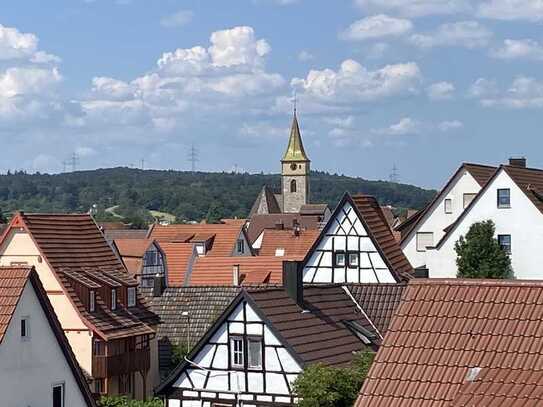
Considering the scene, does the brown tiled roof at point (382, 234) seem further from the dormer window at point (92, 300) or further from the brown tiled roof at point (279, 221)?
the brown tiled roof at point (279, 221)

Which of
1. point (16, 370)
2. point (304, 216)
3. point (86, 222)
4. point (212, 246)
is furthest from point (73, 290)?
point (304, 216)

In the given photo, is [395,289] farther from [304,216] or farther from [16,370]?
[304,216]

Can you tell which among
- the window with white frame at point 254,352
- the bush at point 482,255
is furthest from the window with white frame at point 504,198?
the window with white frame at point 254,352

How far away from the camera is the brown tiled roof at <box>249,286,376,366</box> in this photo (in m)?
33.2

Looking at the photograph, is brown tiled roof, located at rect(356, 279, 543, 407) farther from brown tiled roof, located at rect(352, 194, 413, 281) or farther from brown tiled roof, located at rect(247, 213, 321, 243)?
brown tiled roof, located at rect(247, 213, 321, 243)

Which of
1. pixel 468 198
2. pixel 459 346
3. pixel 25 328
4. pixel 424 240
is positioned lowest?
pixel 459 346

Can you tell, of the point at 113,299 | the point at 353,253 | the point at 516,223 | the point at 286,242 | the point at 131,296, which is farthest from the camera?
the point at 286,242

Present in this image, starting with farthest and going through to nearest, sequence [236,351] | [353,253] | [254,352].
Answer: [353,253]
[236,351]
[254,352]

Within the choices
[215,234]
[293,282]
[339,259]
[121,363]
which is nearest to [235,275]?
[339,259]

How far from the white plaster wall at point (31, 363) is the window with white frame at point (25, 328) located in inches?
3.7

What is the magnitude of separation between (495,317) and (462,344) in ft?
2.04

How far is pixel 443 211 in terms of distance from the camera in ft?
182

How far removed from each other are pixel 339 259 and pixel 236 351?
14.4 m

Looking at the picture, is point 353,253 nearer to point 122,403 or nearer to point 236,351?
point 122,403
